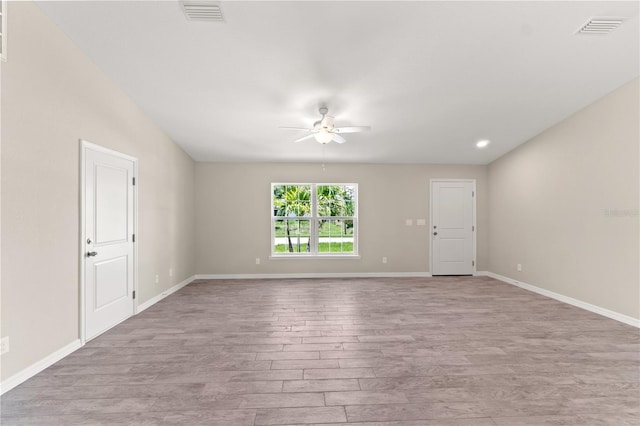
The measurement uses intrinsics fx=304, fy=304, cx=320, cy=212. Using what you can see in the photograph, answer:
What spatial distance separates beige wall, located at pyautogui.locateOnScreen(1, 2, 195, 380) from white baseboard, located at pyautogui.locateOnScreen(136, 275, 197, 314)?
126cm

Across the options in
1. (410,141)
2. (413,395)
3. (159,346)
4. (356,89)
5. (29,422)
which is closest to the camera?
(29,422)

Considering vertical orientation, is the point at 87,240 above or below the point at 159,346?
above

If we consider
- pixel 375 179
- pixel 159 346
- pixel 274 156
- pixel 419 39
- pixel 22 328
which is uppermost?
pixel 419 39

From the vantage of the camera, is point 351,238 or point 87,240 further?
point 351,238

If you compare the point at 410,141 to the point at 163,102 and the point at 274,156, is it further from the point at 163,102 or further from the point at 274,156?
the point at 163,102

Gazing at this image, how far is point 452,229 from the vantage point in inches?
261

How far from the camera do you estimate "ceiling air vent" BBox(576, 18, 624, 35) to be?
106 inches

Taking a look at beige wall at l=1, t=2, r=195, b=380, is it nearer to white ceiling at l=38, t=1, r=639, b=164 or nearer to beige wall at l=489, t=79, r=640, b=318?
white ceiling at l=38, t=1, r=639, b=164

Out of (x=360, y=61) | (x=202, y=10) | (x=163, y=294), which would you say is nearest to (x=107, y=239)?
(x=163, y=294)

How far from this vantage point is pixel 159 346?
2.97 metres

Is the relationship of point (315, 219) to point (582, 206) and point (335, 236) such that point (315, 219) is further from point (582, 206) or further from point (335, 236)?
point (582, 206)

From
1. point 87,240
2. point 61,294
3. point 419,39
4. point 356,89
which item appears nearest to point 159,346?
point 61,294

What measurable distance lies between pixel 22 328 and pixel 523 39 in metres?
5.00

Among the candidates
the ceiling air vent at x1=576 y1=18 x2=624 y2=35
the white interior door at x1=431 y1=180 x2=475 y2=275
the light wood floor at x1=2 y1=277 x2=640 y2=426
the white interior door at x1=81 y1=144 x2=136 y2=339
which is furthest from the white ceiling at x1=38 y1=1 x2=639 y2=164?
the light wood floor at x1=2 y1=277 x2=640 y2=426
